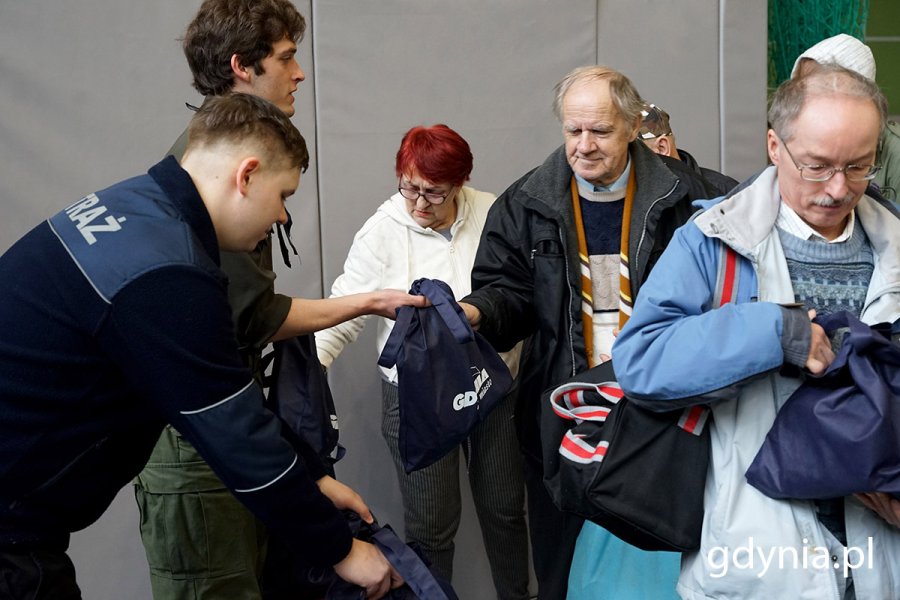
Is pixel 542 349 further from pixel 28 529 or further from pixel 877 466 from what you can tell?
pixel 28 529

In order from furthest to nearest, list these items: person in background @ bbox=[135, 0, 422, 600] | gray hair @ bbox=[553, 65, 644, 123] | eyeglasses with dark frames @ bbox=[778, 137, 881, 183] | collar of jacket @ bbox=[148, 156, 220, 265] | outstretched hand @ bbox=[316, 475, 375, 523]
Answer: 1. gray hair @ bbox=[553, 65, 644, 123]
2. person in background @ bbox=[135, 0, 422, 600]
3. outstretched hand @ bbox=[316, 475, 375, 523]
4. eyeglasses with dark frames @ bbox=[778, 137, 881, 183]
5. collar of jacket @ bbox=[148, 156, 220, 265]

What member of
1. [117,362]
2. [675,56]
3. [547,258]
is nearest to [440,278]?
[547,258]

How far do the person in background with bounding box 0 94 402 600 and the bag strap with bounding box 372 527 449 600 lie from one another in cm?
25

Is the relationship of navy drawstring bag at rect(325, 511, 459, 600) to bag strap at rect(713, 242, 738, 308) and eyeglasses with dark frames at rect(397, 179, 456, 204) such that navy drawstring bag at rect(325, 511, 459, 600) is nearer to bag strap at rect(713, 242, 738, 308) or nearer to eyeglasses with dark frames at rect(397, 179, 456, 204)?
bag strap at rect(713, 242, 738, 308)

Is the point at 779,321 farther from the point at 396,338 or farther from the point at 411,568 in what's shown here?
the point at 396,338

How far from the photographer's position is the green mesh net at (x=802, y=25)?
4227 millimetres

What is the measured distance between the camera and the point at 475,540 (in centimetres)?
378

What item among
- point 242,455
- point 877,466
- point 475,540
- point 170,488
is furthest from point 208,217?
point 475,540

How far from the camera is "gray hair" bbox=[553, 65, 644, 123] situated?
8.21 feet

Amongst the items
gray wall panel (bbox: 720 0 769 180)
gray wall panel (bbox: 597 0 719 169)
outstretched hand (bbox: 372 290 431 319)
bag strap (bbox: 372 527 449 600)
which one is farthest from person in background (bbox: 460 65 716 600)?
gray wall panel (bbox: 720 0 769 180)

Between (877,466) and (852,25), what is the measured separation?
133 inches

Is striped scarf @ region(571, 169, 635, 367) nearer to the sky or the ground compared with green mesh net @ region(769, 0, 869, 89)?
nearer to the ground

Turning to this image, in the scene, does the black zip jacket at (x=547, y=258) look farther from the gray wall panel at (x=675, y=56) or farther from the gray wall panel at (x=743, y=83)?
the gray wall panel at (x=743, y=83)

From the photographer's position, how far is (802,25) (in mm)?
4305
